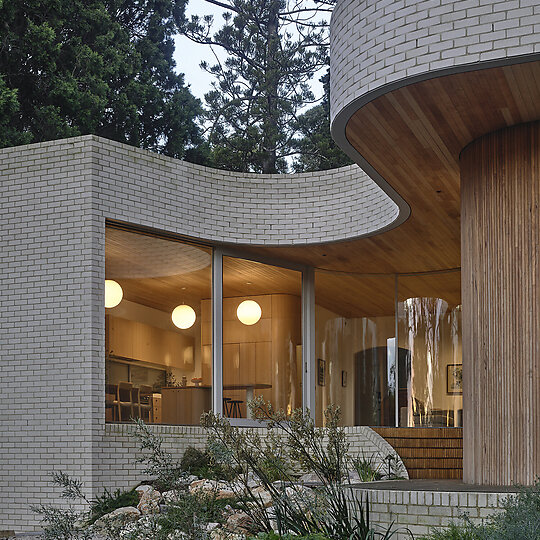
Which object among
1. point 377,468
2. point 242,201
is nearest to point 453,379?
point 377,468

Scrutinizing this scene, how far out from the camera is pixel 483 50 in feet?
20.8

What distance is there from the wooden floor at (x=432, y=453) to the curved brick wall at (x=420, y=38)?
5.15 metres

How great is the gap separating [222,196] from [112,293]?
2185 mm

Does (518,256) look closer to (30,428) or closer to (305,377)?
(30,428)

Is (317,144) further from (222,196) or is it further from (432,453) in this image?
(432,453)

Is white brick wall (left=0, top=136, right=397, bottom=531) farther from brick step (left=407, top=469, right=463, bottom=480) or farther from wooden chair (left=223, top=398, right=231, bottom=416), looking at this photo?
brick step (left=407, top=469, right=463, bottom=480)

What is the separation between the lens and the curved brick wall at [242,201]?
10586 millimetres

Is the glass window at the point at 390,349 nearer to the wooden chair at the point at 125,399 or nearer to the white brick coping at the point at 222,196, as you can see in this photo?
the white brick coping at the point at 222,196

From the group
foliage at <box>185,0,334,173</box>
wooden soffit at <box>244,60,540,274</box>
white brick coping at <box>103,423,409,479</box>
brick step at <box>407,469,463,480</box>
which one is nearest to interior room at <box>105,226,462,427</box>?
white brick coping at <box>103,423,409,479</box>

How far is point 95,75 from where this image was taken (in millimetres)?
19375

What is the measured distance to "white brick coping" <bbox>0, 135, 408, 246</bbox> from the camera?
10.3 metres

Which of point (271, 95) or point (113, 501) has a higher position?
point (271, 95)

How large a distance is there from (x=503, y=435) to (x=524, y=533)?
96.1 inches

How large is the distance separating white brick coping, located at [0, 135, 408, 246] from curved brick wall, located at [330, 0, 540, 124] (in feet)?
11.3
